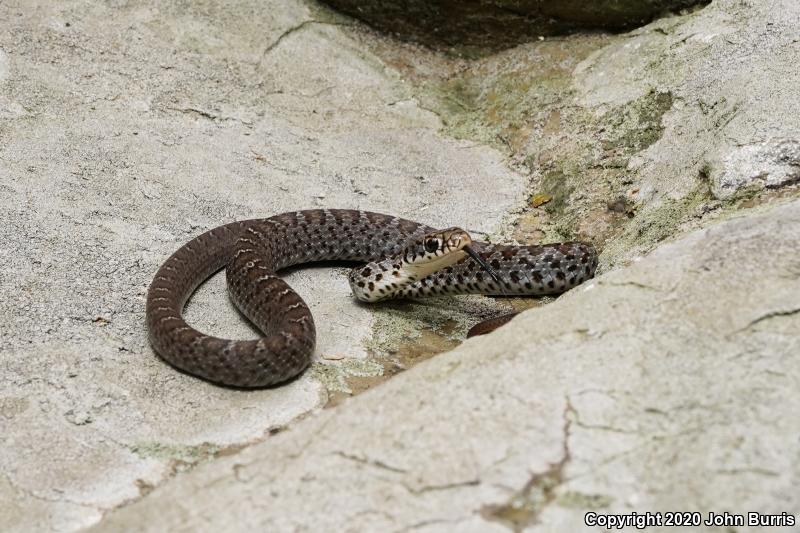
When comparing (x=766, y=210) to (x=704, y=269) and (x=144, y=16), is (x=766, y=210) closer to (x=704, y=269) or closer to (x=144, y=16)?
(x=704, y=269)

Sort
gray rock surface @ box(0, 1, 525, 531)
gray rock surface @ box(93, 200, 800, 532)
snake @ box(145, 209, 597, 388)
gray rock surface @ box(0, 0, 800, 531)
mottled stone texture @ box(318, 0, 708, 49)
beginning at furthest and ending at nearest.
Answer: mottled stone texture @ box(318, 0, 708, 49)
snake @ box(145, 209, 597, 388)
gray rock surface @ box(0, 1, 525, 531)
gray rock surface @ box(0, 0, 800, 531)
gray rock surface @ box(93, 200, 800, 532)

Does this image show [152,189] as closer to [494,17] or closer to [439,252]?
[439,252]

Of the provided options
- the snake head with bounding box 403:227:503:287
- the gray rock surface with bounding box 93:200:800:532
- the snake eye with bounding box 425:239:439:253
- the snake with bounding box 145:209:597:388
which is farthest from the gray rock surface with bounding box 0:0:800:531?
the snake eye with bounding box 425:239:439:253

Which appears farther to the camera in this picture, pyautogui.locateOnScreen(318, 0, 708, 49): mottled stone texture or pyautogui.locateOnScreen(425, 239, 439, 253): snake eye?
pyautogui.locateOnScreen(318, 0, 708, 49): mottled stone texture

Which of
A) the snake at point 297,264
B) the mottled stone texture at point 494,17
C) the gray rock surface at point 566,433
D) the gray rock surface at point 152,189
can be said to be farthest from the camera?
the mottled stone texture at point 494,17

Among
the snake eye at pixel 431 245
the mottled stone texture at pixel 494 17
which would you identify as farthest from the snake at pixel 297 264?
the mottled stone texture at pixel 494 17

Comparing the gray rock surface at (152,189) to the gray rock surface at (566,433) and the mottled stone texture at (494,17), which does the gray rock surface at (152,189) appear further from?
the gray rock surface at (566,433)

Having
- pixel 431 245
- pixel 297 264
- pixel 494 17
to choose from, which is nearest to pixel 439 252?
pixel 431 245

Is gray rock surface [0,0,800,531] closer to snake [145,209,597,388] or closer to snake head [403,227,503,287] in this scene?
snake [145,209,597,388]

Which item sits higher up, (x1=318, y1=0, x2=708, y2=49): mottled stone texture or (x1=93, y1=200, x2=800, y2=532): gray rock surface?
(x1=318, y1=0, x2=708, y2=49): mottled stone texture
